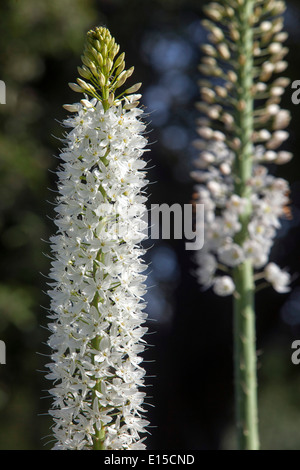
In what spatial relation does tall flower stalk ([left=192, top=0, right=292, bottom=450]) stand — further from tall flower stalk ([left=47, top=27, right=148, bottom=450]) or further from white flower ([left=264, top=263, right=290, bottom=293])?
tall flower stalk ([left=47, top=27, right=148, bottom=450])

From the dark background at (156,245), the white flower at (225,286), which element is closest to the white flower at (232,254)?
the white flower at (225,286)

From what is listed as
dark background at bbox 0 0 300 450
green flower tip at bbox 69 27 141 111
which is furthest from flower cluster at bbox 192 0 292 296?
dark background at bbox 0 0 300 450

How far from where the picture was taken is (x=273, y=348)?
9.99 m

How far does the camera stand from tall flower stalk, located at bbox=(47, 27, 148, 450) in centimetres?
191

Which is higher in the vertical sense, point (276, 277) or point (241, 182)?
point (241, 182)

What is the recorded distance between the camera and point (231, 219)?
10.8ft

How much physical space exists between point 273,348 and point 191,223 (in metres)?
6.36

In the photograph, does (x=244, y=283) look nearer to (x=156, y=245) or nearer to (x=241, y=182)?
(x=241, y=182)

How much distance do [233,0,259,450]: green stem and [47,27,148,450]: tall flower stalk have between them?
1163mm

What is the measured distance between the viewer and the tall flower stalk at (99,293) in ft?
6.25

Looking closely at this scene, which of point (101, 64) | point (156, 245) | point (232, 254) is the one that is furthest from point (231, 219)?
point (156, 245)

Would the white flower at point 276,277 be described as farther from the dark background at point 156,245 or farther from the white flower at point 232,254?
the dark background at point 156,245

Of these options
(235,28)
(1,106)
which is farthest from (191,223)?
(1,106)

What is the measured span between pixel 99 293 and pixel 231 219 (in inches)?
60.8
